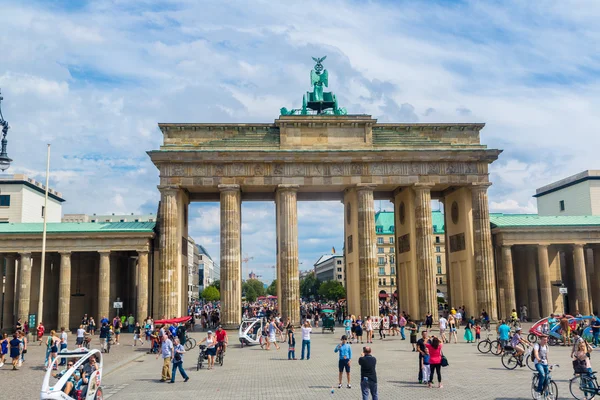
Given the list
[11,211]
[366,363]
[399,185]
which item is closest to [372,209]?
[399,185]

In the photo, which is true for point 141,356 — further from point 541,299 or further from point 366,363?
point 541,299

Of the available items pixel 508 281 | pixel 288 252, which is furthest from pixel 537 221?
pixel 288 252

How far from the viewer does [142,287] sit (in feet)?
157

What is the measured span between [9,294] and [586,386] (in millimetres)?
50071

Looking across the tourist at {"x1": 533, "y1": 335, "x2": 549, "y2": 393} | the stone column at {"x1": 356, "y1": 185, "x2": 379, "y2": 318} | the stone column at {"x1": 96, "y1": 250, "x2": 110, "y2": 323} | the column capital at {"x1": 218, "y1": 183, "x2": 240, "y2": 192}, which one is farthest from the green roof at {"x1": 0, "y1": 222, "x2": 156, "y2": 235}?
the tourist at {"x1": 533, "y1": 335, "x2": 549, "y2": 393}

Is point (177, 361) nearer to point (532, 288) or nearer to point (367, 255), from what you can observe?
point (367, 255)

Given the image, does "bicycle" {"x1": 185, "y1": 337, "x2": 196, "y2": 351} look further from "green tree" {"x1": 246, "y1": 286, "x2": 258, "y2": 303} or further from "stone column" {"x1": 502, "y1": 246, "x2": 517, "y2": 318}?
"green tree" {"x1": 246, "y1": 286, "x2": 258, "y2": 303}

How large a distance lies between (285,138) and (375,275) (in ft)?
46.8

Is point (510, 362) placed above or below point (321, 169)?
below

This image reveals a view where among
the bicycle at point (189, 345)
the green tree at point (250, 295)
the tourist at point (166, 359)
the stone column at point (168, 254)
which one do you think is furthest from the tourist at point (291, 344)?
the green tree at point (250, 295)

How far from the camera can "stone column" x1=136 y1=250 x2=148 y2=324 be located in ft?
155

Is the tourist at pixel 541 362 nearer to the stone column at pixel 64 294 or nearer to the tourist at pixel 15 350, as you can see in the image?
the tourist at pixel 15 350

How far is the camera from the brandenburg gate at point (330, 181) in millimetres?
47594

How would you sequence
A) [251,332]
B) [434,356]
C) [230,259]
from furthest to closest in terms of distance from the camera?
[230,259] → [251,332] → [434,356]
